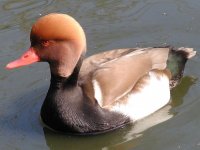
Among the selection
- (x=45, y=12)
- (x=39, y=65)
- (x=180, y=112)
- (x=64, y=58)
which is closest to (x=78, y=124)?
(x=64, y=58)

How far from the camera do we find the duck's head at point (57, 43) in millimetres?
5539

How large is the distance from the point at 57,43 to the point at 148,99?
1.13m

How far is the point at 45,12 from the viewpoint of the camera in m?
8.39

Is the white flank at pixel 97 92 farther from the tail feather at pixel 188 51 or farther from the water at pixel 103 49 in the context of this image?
the tail feather at pixel 188 51

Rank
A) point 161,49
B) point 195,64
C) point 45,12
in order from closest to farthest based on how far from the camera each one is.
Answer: point 161,49 → point 195,64 → point 45,12

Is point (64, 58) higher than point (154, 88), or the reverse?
point (64, 58)

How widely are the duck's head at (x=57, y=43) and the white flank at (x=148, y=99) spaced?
625 mm

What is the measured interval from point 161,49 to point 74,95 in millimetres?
1219

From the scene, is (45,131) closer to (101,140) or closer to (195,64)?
(101,140)

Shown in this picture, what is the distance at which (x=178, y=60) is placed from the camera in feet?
21.9

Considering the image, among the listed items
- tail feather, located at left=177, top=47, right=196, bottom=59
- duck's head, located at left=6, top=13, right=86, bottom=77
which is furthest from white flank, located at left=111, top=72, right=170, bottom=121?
duck's head, located at left=6, top=13, right=86, bottom=77

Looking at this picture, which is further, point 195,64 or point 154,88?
point 195,64

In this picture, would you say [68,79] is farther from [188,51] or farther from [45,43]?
[188,51]

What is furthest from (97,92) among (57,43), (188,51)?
(188,51)
